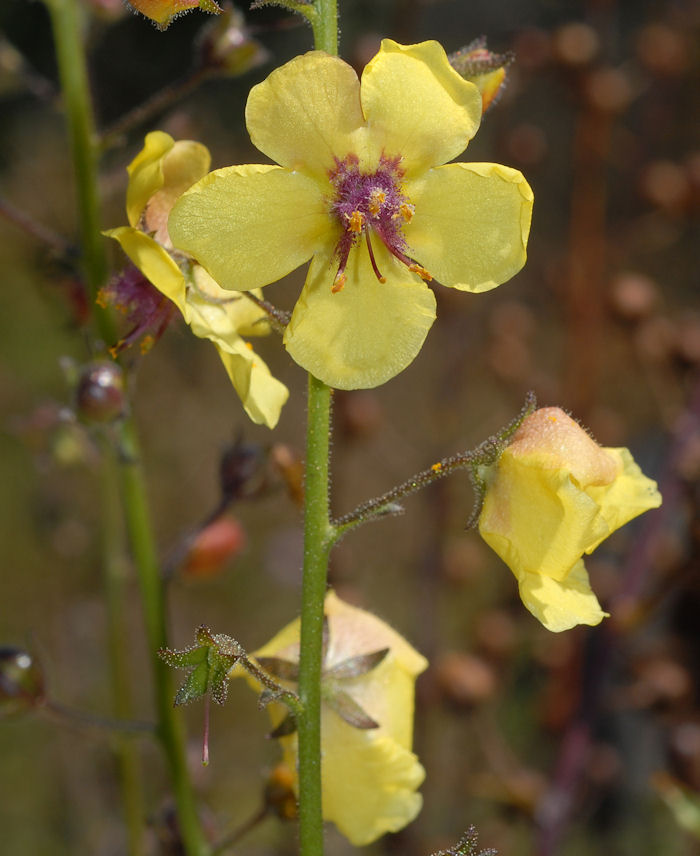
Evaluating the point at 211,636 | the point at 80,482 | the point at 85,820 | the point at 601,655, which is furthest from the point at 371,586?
the point at 211,636

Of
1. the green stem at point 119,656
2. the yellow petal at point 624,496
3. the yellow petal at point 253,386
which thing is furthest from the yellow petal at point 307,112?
the green stem at point 119,656

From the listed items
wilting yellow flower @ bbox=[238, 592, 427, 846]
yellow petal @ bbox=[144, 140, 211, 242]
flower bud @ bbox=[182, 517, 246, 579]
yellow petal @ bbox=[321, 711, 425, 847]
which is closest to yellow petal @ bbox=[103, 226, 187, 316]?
yellow petal @ bbox=[144, 140, 211, 242]

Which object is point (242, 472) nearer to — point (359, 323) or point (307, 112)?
point (359, 323)

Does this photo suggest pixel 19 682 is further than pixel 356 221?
Yes

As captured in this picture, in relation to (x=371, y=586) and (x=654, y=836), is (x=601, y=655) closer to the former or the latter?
(x=654, y=836)

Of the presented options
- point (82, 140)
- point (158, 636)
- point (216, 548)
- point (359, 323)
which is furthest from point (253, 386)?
point (216, 548)

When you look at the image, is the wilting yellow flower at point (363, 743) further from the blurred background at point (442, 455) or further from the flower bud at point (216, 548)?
the flower bud at point (216, 548)

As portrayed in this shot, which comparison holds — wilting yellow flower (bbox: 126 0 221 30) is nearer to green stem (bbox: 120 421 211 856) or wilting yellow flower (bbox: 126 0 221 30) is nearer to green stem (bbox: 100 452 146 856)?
green stem (bbox: 120 421 211 856)
